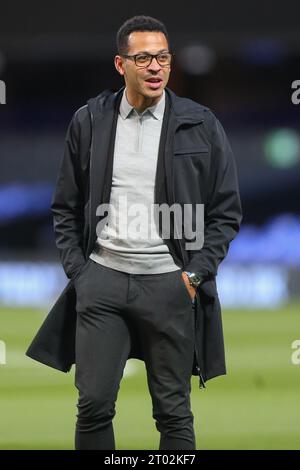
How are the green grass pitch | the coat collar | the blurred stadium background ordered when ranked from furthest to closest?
the blurred stadium background < the green grass pitch < the coat collar

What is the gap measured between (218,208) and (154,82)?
0.66 m

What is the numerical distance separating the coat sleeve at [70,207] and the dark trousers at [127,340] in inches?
6.7

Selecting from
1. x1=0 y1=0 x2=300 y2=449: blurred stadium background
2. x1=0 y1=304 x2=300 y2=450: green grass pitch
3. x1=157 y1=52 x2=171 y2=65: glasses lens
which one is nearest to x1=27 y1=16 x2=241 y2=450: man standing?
x1=157 y1=52 x2=171 y2=65: glasses lens

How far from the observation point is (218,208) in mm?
5684

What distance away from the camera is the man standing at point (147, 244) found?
5492 mm

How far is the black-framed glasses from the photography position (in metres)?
5.48

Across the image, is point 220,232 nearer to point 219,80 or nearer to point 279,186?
point 279,186

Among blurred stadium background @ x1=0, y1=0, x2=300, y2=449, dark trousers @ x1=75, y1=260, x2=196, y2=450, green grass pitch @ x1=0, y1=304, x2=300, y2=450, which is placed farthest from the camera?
blurred stadium background @ x1=0, y1=0, x2=300, y2=449

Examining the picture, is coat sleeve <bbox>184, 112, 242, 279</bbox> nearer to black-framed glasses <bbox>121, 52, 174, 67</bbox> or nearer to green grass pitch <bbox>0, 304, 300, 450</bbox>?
black-framed glasses <bbox>121, 52, 174, 67</bbox>

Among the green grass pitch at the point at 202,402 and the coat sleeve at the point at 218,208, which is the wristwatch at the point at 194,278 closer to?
the coat sleeve at the point at 218,208

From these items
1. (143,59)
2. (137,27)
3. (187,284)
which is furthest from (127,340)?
(137,27)

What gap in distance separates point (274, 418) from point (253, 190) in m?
14.4

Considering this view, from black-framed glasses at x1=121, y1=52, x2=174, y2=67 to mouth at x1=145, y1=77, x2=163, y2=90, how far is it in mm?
69

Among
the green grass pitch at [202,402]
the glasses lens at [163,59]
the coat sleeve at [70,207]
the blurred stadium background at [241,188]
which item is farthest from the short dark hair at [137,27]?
the blurred stadium background at [241,188]
